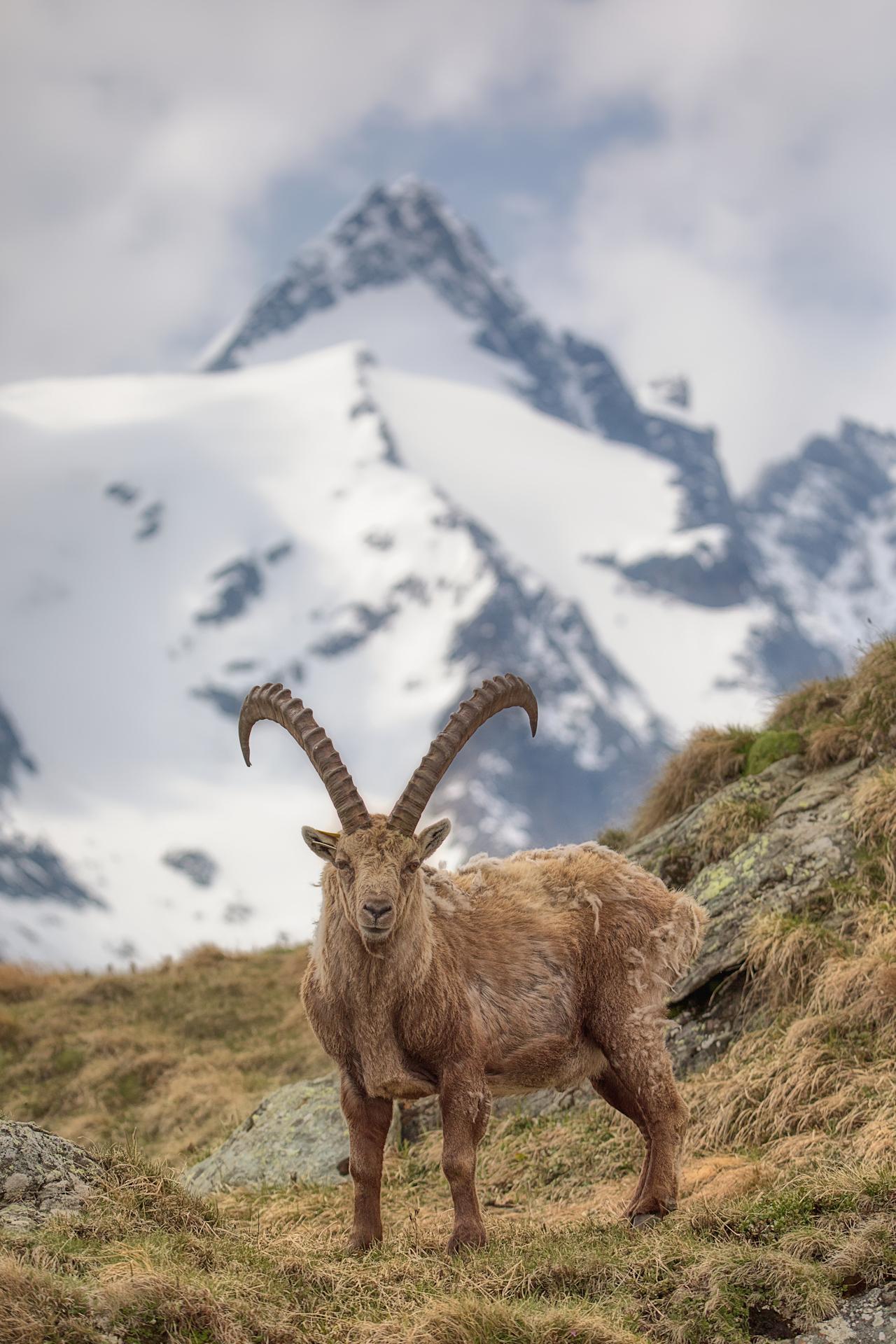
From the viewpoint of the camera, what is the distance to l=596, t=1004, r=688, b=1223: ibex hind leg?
9383 mm

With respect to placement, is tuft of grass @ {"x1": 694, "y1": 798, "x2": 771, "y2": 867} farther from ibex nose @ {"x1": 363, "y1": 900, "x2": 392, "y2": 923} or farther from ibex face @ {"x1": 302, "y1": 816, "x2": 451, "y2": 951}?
ibex nose @ {"x1": 363, "y1": 900, "x2": 392, "y2": 923}

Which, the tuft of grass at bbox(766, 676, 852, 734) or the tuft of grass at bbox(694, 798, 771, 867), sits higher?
the tuft of grass at bbox(766, 676, 852, 734)

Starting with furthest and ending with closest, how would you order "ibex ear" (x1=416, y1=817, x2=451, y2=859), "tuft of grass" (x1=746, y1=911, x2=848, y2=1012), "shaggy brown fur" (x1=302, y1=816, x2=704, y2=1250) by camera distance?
1. "tuft of grass" (x1=746, y1=911, x2=848, y2=1012)
2. "ibex ear" (x1=416, y1=817, x2=451, y2=859)
3. "shaggy brown fur" (x1=302, y1=816, x2=704, y2=1250)

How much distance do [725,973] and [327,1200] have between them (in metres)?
3.96

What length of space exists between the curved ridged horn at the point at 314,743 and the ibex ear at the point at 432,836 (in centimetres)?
40

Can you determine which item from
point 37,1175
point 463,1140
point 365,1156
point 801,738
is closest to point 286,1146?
point 365,1156

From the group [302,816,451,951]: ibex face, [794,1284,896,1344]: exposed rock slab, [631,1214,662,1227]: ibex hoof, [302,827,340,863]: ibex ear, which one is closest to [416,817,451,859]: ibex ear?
[302,816,451,951]: ibex face

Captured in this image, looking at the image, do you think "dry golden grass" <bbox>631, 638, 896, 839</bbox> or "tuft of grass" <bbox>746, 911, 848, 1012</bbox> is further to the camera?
"dry golden grass" <bbox>631, 638, 896, 839</bbox>

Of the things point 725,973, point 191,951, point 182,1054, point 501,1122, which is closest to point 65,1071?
point 182,1054

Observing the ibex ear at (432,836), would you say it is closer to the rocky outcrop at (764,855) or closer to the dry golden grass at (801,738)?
the rocky outcrop at (764,855)

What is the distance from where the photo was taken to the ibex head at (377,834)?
8.49 m

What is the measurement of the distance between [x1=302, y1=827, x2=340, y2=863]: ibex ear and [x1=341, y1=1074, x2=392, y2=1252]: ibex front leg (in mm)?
1485

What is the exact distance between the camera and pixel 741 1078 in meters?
10.7

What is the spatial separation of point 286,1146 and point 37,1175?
14.8 ft
